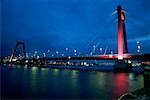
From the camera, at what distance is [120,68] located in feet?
170

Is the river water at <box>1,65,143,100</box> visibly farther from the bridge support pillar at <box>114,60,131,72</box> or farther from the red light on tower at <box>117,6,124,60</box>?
the red light on tower at <box>117,6,124,60</box>

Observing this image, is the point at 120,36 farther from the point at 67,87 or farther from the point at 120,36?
the point at 67,87

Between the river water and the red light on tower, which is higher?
the red light on tower

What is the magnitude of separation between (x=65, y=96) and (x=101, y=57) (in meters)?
33.6

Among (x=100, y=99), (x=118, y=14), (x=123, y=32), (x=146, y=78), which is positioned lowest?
(x=100, y=99)

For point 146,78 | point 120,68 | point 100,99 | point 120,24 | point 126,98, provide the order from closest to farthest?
point 126,98
point 146,78
point 100,99
point 120,68
point 120,24

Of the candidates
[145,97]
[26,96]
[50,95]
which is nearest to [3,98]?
[26,96]

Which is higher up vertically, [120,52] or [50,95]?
[120,52]

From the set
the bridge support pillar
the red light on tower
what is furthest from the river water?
the red light on tower

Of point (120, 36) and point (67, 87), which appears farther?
point (120, 36)

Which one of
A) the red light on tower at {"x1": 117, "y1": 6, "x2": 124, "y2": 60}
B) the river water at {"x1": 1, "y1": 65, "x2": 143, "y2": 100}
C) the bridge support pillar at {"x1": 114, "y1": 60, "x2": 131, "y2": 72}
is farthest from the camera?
the red light on tower at {"x1": 117, "y1": 6, "x2": 124, "y2": 60}

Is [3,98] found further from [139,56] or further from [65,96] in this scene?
[139,56]

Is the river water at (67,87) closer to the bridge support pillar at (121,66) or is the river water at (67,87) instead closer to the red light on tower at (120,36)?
the bridge support pillar at (121,66)

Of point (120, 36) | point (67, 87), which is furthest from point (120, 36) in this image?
point (67, 87)
